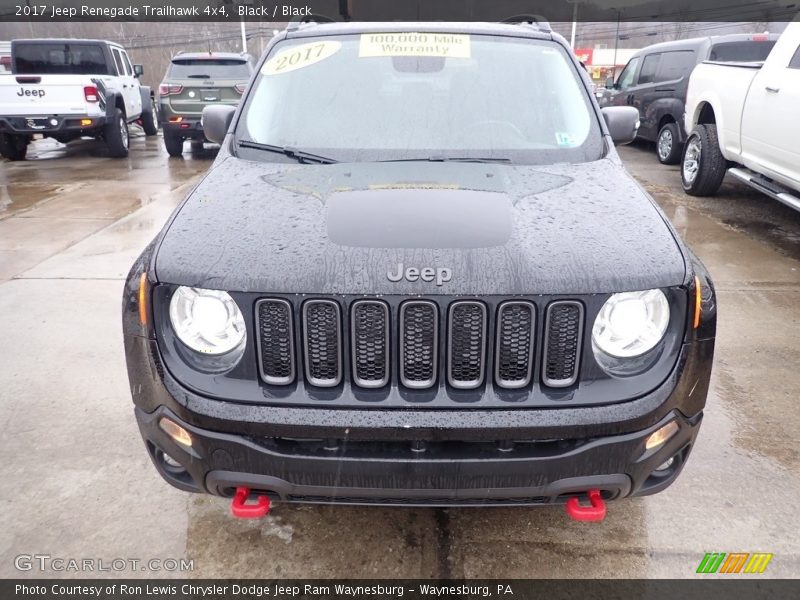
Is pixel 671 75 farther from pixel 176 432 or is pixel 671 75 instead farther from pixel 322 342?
pixel 176 432

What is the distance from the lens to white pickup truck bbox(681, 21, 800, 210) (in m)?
5.34

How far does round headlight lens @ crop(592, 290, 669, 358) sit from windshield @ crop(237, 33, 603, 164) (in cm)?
101

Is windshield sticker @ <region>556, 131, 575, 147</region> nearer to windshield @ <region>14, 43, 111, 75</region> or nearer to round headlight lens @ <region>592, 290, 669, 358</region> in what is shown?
round headlight lens @ <region>592, 290, 669, 358</region>

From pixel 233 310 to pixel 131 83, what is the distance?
43.1 feet

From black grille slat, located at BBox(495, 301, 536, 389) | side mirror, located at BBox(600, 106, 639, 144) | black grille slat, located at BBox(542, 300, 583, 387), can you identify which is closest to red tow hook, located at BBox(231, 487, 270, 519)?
black grille slat, located at BBox(495, 301, 536, 389)

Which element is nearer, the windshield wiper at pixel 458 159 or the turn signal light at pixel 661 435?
the turn signal light at pixel 661 435

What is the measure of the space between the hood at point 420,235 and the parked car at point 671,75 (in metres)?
8.11

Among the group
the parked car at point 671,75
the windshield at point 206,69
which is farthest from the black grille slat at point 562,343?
the windshield at point 206,69

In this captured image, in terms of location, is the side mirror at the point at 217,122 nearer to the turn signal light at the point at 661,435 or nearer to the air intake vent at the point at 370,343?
the air intake vent at the point at 370,343

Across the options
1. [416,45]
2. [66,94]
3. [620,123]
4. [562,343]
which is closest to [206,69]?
[66,94]

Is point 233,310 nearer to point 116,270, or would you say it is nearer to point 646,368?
point 646,368

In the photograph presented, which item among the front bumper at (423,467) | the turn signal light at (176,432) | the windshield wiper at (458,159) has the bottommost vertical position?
the front bumper at (423,467)

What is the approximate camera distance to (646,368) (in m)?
1.84

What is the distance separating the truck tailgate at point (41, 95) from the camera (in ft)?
33.0
